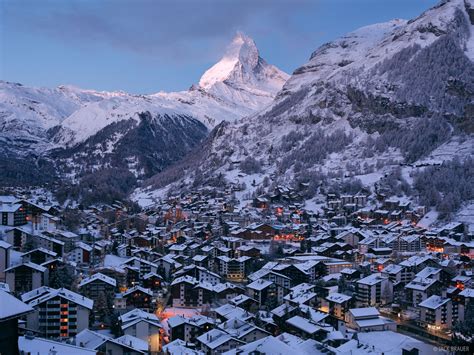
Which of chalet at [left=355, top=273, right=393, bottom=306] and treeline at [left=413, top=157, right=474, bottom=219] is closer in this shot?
chalet at [left=355, top=273, right=393, bottom=306]

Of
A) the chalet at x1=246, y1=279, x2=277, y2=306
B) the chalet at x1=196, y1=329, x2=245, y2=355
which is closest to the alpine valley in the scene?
the chalet at x1=246, y1=279, x2=277, y2=306

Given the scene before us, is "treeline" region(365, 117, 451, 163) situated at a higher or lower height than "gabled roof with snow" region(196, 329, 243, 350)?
higher

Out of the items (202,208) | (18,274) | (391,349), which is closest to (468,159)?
(202,208)

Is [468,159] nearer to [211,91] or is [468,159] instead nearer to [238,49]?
[211,91]

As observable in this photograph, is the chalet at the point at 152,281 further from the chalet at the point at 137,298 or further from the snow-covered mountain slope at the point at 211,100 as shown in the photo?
the snow-covered mountain slope at the point at 211,100

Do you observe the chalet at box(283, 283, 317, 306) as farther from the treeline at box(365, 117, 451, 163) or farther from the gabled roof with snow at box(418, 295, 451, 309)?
the treeline at box(365, 117, 451, 163)

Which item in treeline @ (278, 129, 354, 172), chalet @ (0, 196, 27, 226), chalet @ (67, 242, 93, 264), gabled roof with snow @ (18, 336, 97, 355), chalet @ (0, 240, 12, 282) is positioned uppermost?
treeline @ (278, 129, 354, 172)
